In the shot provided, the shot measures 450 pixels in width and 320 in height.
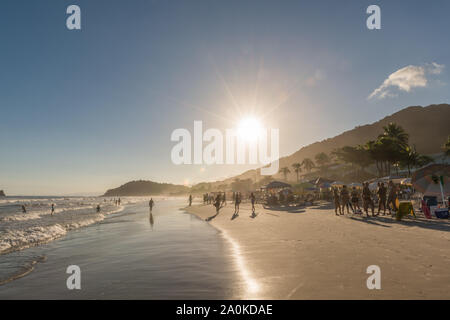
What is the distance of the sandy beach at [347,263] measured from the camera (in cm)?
454

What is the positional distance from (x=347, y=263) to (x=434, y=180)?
13.2 m

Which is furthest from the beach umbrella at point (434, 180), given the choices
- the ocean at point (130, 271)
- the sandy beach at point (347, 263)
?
the ocean at point (130, 271)

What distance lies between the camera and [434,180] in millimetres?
15008

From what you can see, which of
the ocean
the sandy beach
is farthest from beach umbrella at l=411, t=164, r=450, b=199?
the ocean

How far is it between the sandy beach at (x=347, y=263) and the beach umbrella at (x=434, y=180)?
19.2 feet

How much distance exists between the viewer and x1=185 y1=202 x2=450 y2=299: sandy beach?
14.9ft

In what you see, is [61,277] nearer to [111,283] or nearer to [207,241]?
[111,283]

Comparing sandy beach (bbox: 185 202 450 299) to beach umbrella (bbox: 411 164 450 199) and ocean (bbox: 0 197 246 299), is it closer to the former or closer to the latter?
ocean (bbox: 0 197 246 299)

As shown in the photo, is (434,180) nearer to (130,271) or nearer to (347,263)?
(347,263)

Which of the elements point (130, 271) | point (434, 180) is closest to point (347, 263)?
point (130, 271)
